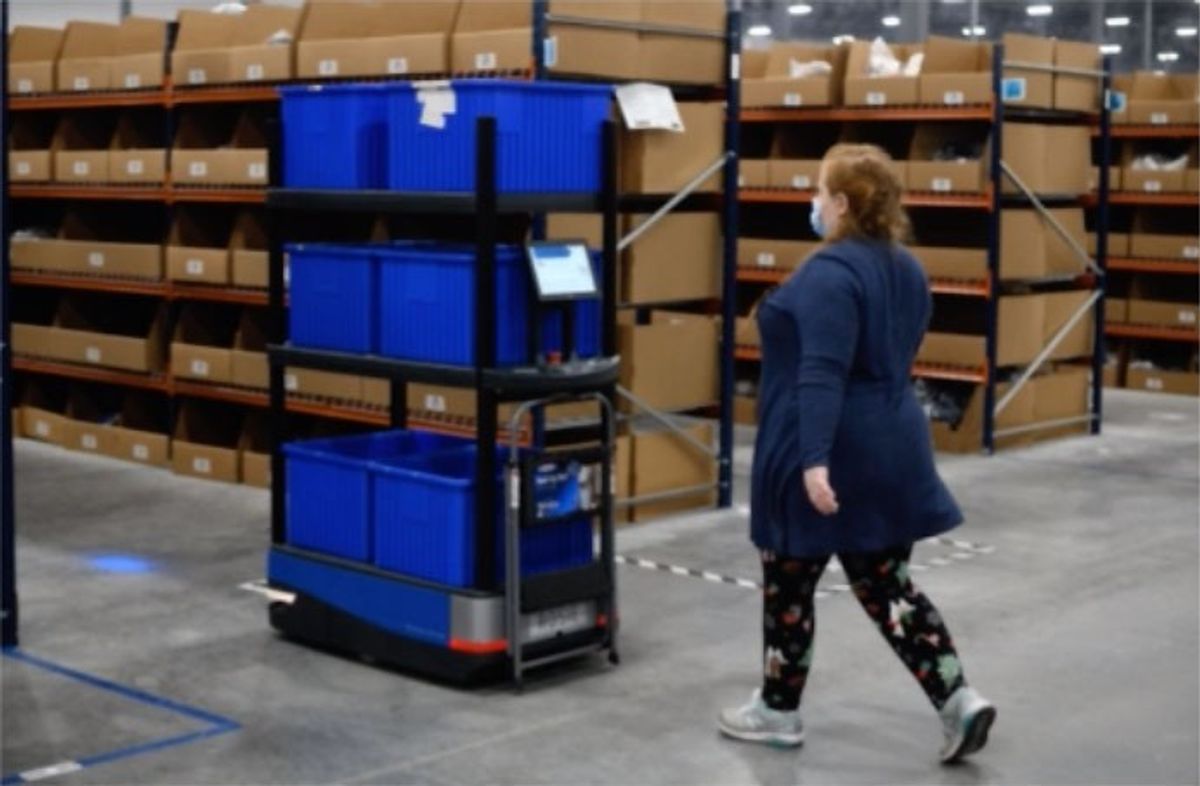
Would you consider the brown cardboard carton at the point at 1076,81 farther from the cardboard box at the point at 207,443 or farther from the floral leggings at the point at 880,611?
the floral leggings at the point at 880,611

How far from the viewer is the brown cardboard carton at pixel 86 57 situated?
33.7 feet

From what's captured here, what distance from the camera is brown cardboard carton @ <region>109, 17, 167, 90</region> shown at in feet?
32.4

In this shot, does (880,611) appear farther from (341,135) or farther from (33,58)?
(33,58)

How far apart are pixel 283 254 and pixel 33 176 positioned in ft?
17.2

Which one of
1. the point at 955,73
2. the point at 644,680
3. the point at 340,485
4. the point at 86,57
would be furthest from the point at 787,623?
the point at 86,57

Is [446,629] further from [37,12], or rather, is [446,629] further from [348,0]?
[37,12]

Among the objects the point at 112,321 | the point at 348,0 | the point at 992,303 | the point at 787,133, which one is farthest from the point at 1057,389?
the point at 112,321

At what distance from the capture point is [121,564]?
736cm

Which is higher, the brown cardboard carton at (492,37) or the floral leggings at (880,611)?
the brown cardboard carton at (492,37)

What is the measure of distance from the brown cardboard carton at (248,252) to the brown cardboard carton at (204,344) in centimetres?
40

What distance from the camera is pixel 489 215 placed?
17.9 feet

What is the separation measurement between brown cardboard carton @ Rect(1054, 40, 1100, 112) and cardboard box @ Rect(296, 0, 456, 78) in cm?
417

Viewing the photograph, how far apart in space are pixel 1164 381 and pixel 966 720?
9.32 metres

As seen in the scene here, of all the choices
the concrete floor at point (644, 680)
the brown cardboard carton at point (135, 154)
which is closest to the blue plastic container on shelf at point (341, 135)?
the concrete floor at point (644, 680)
